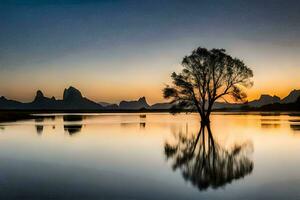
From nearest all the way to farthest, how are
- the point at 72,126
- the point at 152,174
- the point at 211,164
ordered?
1. the point at 152,174
2. the point at 211,164
3. the point at 72,126

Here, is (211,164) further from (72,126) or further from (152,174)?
(72,126)

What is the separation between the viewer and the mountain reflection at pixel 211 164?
1451cm

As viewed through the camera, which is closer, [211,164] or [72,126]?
[211,164]

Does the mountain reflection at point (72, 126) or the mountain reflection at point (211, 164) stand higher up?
the mountain reflection at point (72, 126)

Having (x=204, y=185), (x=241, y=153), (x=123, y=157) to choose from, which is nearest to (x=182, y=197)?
(x=204, y=185)

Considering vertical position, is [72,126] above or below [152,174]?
above

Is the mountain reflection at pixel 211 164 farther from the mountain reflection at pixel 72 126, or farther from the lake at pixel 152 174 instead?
the mountain reflection at pixel 72 126

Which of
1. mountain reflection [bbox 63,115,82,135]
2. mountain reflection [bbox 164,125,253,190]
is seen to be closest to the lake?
mountain reflection [bbox 164,125,253,190]

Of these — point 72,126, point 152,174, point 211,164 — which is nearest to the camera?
point 152,174

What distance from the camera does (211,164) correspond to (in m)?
18.8

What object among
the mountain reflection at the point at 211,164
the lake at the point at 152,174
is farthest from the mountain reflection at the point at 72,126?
the mountain reflection at the point at 211,164

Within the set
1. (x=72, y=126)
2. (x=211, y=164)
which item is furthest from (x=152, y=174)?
(x=72, y=126)

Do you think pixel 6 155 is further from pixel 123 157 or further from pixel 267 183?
pixel 267 183

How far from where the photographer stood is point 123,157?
21844mm
